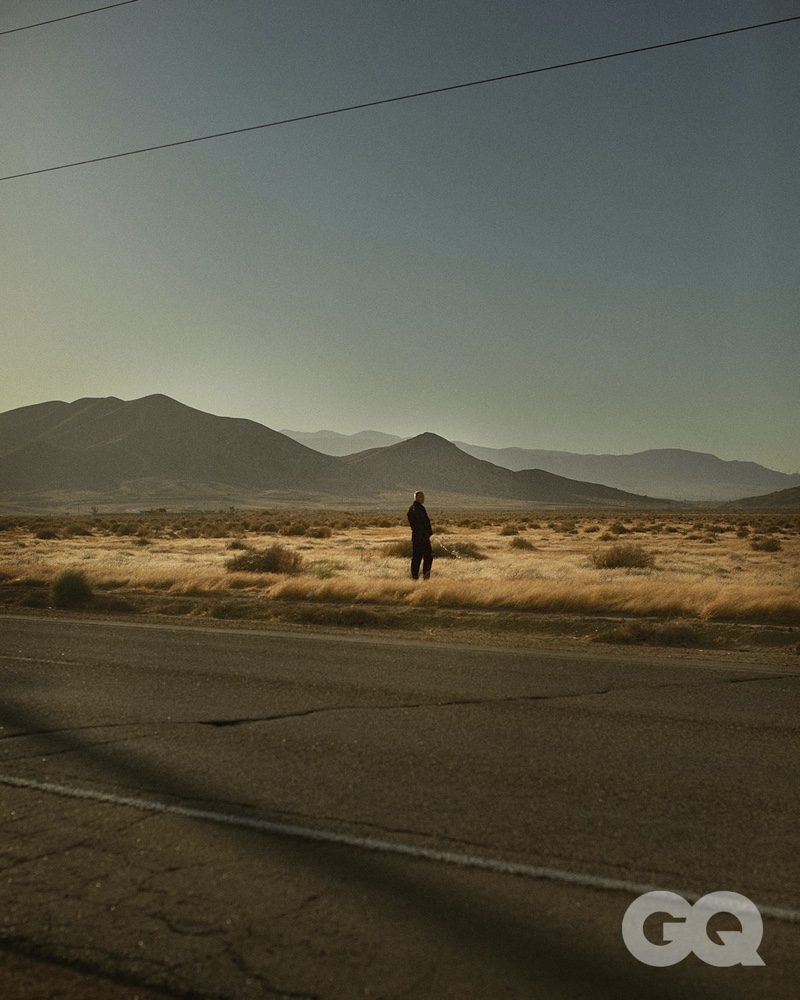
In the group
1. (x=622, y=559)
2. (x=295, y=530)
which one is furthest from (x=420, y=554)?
(x=295, y=530)

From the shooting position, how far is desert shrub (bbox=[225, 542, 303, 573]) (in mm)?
24422

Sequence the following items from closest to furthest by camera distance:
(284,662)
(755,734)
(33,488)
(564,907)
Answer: (564,907), (755,734), (284,662), (33,488)

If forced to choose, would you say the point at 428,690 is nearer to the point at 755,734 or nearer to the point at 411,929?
the point at 755,734

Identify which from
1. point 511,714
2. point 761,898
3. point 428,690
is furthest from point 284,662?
point 761,898

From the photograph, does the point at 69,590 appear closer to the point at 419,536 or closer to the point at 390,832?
the point at 419,536

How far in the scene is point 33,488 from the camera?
597 feet

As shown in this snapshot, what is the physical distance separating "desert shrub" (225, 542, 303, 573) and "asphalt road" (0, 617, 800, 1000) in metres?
16.5

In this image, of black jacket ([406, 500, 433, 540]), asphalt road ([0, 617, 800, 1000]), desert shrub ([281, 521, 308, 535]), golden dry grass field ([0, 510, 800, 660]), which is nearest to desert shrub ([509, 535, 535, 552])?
golden dry grass field ([0, 510, 800, 660])

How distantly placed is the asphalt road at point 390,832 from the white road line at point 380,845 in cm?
2

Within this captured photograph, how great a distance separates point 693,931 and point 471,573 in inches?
824

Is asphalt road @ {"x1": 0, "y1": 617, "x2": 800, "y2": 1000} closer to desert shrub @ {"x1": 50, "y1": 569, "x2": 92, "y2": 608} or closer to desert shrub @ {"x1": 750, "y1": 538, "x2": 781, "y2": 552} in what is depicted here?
desert shrub @ {"x1": 50, "y1": 569, "x2": 92, "y2": 608}

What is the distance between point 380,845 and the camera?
4.05 metres

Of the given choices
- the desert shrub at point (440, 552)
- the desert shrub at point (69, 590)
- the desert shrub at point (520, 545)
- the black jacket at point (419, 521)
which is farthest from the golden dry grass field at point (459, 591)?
the desert shrub at point (520, 545)

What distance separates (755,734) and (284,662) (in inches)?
205
